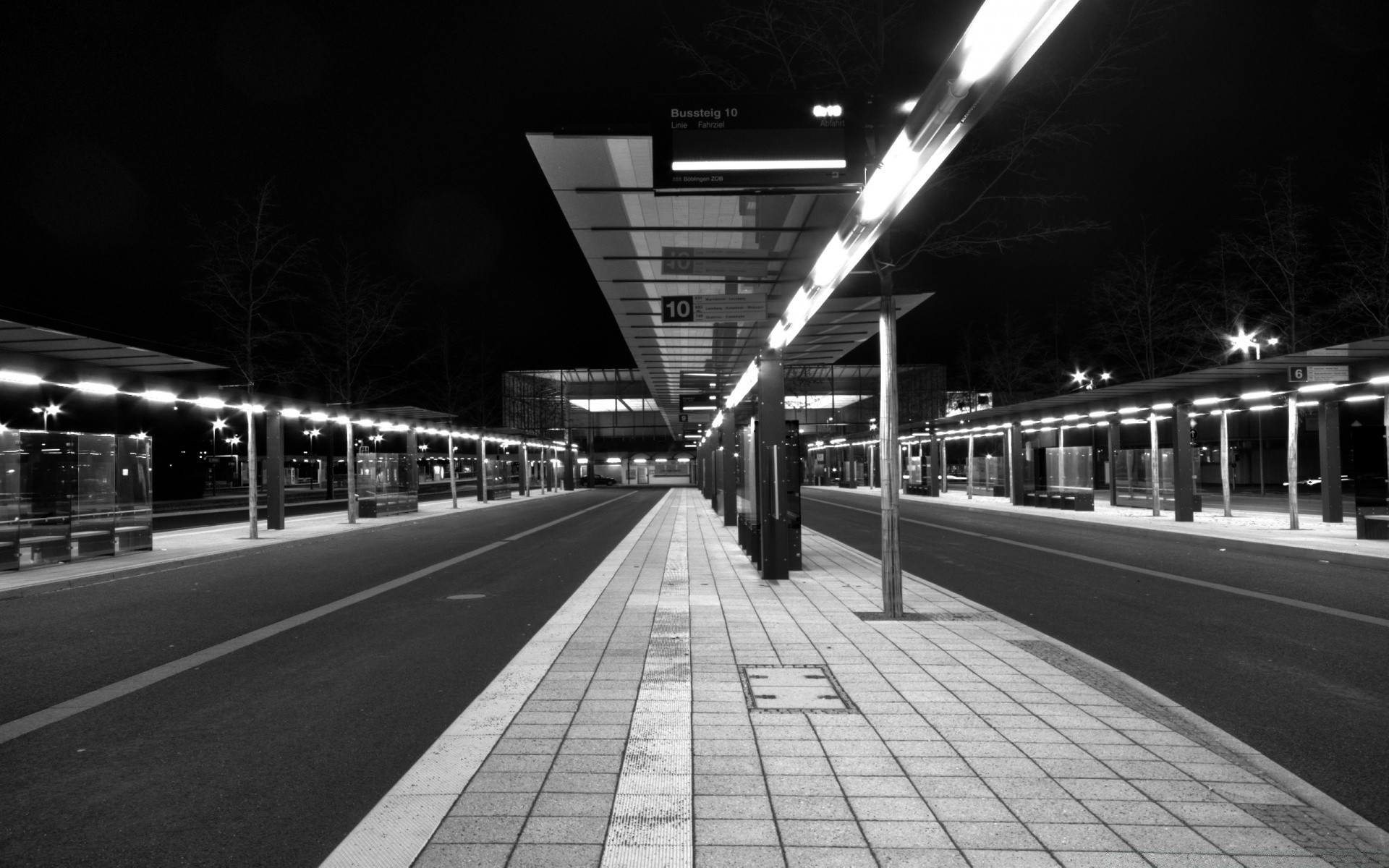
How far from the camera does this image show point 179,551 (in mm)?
16500

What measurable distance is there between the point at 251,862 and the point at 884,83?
297 inches

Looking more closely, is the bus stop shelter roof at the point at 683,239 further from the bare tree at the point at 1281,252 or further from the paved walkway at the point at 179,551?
the bare tree at the point at 1281,252

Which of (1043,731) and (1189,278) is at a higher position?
(1189,278)

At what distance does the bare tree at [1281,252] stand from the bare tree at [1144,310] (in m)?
2.37

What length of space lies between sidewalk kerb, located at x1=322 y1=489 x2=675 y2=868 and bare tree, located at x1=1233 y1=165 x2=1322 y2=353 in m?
21.3

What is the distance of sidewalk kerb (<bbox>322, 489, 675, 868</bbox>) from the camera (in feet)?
10.5

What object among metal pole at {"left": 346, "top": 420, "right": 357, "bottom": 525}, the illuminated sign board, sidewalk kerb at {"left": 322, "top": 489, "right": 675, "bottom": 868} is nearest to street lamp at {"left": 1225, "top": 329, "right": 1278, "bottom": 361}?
the illuminated sign board

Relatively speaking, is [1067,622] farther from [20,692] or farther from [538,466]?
[538,466]

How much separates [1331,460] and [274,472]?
27.8m

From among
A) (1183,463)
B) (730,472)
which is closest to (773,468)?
(730,472)

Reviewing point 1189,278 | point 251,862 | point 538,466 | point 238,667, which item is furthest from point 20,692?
point 538,466

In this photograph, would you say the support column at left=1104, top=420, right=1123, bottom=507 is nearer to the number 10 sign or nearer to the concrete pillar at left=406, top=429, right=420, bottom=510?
the number 10 sign

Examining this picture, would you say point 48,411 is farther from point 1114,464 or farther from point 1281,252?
point 1281,252

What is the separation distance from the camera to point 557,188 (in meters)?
7.73
